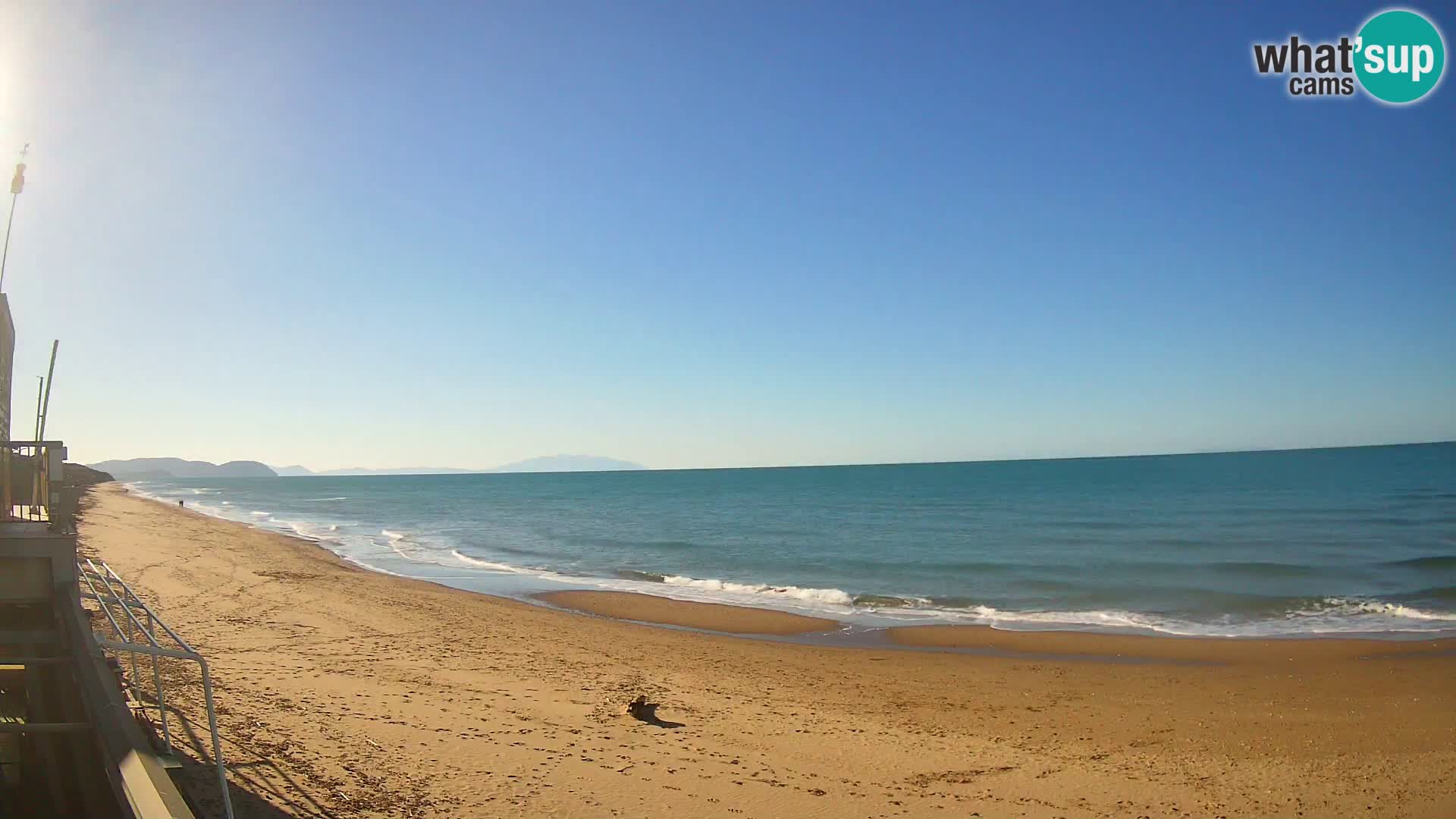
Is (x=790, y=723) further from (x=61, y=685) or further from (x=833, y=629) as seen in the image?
(x=833, y=629)

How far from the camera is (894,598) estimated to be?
21.8 m

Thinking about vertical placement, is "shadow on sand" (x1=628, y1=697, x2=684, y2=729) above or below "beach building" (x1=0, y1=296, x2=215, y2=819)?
below

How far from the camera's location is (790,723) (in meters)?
10.2

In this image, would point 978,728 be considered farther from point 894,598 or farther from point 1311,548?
point 1311,548

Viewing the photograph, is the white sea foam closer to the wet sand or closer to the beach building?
the wet sand

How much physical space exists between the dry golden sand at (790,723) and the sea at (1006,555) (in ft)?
11.4

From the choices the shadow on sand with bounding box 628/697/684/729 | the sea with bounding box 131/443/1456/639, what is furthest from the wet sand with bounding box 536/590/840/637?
the shadow on sand with bounding box 628/697/684/729

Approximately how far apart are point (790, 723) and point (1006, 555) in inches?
893

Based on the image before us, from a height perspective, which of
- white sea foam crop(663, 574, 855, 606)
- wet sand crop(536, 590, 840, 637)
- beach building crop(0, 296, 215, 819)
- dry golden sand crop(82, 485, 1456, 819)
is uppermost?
beach building crop(0, 296, 215, 819)

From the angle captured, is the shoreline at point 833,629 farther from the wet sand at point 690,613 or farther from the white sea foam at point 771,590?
the white sea foam at point 771,590

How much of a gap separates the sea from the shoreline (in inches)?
12.7

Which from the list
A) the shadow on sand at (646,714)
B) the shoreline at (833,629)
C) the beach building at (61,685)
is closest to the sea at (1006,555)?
the shoreline at (833,629)

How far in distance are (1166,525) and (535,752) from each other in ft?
133

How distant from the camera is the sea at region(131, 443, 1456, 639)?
64.3 ft
